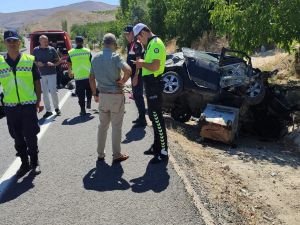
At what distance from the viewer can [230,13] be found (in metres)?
13.0

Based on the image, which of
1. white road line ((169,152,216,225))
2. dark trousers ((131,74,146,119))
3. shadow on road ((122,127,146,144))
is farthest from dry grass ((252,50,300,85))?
white road line ((169,152,216,225))

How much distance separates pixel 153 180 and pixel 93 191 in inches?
32.7

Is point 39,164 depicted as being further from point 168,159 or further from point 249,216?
point 249,216

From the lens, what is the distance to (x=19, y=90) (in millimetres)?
5730

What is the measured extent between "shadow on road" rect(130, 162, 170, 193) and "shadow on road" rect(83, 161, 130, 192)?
0.15m

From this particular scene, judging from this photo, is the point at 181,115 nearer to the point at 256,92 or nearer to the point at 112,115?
the point at 256,92

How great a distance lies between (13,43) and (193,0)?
1784cm

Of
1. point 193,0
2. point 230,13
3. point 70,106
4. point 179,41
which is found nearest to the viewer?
point 70,106

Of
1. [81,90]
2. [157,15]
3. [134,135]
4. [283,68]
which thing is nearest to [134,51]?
[134,135]

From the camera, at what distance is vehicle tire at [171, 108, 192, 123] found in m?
10.5

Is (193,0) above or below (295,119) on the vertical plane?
above

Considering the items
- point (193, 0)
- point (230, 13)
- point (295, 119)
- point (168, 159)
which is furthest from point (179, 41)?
point (168, 159)

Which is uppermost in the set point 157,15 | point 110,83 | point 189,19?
point 110,83

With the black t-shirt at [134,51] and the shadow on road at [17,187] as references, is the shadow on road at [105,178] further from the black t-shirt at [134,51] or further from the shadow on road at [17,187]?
the black t-shirt at [134,51]
